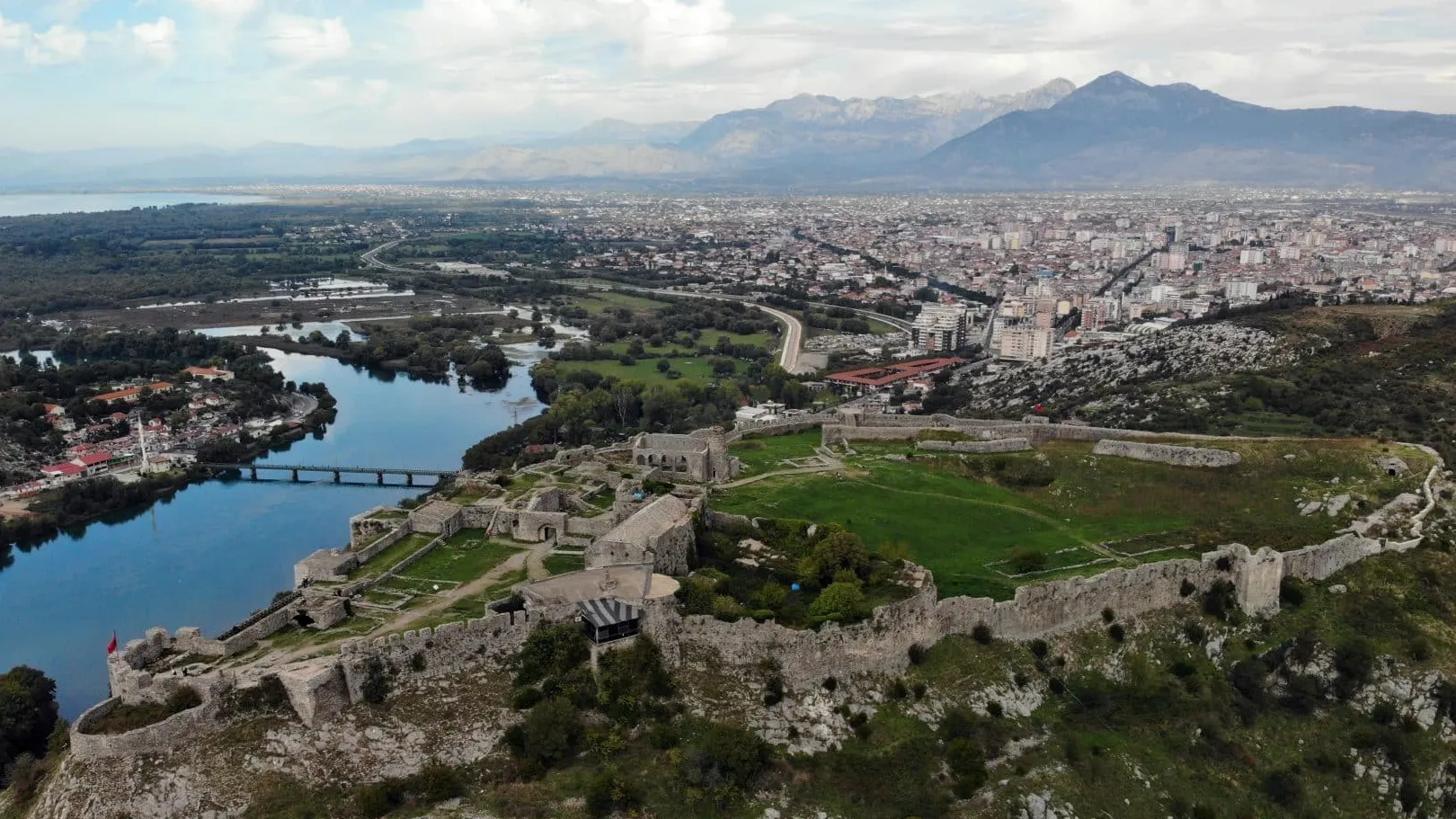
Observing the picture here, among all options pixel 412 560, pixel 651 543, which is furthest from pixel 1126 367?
pixel 412 560

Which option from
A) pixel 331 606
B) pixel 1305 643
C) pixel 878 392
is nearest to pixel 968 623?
pixel 1305 643

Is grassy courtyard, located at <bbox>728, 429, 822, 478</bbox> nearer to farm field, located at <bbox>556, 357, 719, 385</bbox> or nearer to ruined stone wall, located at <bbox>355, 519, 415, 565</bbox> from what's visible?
ruined stone wall, located at <bbox>355, 519, 415, 565</bbox>

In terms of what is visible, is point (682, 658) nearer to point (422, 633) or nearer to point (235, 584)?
point (422, 633)

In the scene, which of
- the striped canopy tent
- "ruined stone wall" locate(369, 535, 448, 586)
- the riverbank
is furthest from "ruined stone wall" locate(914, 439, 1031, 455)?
the riverbank

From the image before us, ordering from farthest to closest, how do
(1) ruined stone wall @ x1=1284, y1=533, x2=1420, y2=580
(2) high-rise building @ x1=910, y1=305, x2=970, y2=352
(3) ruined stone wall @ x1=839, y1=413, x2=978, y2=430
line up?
(2) high-rise building @ x1=910, y1=305, x2=970, y2=352, (3) ruined stone wall @ x1=839, y1=413, x2=978, y2=430, (1) ruined stone wall @ x1=1284, y1=533, x2=1420, y2=580

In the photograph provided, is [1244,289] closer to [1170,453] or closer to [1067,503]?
[1170,453]
